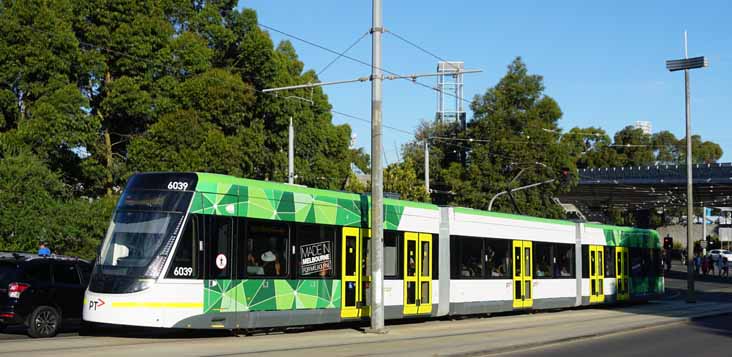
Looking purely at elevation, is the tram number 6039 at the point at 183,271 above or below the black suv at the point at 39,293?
above

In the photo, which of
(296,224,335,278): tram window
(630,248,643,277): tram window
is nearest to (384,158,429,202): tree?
(630,248,643,277): tram window

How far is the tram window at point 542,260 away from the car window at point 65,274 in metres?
15.3

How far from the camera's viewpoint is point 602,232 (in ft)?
115

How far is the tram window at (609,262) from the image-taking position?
116 ft

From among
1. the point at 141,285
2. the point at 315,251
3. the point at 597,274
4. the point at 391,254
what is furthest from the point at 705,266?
the point at 141,285

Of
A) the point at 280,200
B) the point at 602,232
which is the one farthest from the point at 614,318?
→ the point at 280,200

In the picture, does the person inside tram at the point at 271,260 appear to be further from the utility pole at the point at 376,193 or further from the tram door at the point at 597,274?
the tram door at the point at 597,274

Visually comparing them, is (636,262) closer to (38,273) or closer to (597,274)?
(597,274)

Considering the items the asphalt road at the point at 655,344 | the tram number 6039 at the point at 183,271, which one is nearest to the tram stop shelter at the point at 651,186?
the asphalt road at the point at 655,344

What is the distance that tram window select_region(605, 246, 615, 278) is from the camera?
3539 cm

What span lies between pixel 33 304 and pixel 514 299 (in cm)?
1498

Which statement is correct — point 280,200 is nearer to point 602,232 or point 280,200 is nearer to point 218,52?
point 602,232

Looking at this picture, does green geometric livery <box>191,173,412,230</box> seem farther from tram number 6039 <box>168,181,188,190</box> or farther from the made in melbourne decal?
the made in melbourne decal

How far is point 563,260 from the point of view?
1257 inches
